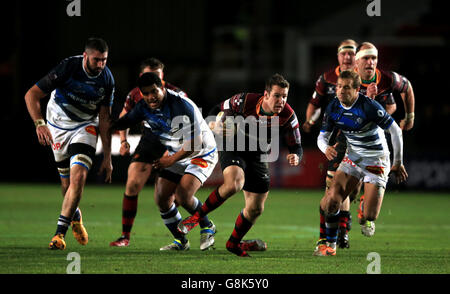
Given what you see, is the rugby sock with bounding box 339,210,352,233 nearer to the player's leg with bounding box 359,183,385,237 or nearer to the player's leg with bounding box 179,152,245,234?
the player's leg with bounding box 359,183,385,237

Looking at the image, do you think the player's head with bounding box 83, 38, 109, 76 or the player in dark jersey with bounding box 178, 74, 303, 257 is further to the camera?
the player's head with bounding box 83, 38, 109, 76

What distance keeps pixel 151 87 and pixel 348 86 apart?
Result: 6.57 ft

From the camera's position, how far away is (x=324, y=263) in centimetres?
753

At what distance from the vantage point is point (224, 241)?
953 centimetres

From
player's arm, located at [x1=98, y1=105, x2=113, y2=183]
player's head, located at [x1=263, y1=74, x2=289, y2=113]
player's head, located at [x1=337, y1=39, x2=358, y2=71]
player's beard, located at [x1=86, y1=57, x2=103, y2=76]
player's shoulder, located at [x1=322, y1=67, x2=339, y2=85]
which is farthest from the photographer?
player's shoulder, located at [x1=322, y1=67, x2=339, y2=85]

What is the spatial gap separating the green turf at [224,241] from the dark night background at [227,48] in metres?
2.87

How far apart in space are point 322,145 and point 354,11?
71.6 feet

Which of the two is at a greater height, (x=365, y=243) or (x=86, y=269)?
(x=86, y=269)

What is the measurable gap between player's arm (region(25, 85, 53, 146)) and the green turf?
1.16m

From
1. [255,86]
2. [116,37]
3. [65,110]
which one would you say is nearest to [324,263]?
[65,110]

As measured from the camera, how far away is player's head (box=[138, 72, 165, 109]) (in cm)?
785

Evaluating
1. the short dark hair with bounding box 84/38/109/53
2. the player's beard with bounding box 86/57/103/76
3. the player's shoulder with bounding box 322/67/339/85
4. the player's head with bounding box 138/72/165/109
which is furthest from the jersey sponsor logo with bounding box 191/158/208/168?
the player's shoulder with bounding box 322/67/339/85
